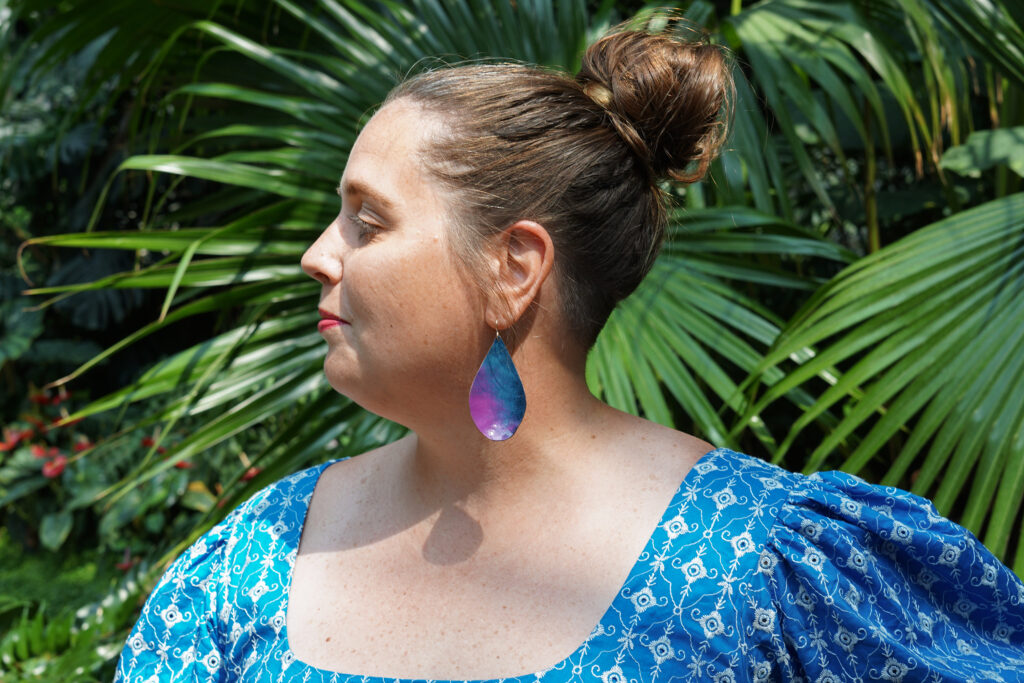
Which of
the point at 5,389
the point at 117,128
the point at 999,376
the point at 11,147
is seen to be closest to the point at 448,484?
the point at 999,376

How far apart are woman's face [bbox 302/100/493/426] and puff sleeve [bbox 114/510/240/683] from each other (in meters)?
0.30

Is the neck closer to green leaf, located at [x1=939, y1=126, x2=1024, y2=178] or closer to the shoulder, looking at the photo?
the shoulder

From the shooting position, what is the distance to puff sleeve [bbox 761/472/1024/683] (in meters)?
0.82

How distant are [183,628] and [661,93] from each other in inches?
30.4

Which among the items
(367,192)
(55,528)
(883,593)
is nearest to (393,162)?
(367,192)

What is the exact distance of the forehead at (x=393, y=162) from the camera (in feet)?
2.95

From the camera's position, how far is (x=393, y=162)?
2.99 feet

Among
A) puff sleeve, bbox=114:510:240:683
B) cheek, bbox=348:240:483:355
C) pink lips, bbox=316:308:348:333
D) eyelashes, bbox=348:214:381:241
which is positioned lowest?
puff sleeve, bbox=114:510:240:683

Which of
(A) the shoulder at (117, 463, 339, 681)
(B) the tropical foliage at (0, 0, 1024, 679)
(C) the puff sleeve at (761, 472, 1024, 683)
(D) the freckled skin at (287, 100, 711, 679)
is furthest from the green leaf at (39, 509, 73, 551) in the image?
(C) the puff sleeve at (761, 472, 1024, 683)

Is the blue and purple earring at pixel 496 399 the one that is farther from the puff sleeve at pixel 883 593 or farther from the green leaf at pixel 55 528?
the green leaf at pixel 55 528

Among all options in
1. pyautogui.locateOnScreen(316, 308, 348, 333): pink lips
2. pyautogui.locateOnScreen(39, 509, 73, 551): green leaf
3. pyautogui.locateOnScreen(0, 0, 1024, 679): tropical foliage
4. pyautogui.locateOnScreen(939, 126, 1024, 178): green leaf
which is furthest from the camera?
pyautogui.locateOnScreen(39, 509, 73, 551): green leaf

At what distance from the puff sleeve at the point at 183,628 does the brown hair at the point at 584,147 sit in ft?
1.57

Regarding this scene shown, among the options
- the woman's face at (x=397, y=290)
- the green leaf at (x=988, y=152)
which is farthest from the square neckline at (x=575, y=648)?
the green leaf at (x=988, y=152)

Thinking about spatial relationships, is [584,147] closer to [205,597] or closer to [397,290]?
[397,290]
